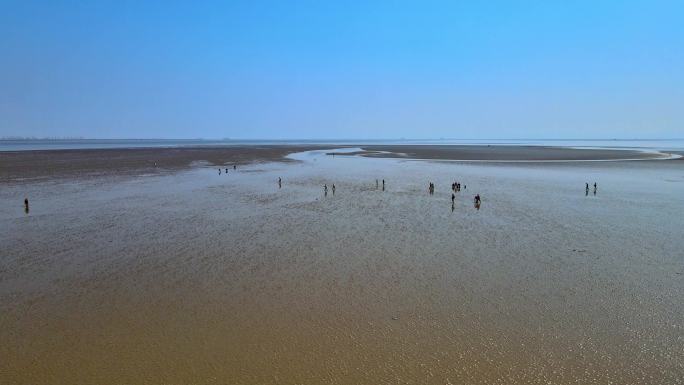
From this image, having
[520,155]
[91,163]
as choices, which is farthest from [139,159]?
[520,155]

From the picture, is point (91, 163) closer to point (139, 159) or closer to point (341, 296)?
point (139, 159)

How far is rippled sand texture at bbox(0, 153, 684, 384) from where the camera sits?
27.4 ft

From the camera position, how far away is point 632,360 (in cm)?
862

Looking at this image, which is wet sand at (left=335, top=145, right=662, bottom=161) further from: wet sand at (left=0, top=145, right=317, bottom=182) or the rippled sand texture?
the rippled sand texture

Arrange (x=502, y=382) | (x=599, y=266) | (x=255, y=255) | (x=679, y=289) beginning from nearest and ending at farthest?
(x=502, y=382)
(x=679, y=289)
(x=599, y=266)
(x=255, y=255)

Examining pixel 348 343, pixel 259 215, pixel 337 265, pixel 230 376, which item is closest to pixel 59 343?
pixel 230 376

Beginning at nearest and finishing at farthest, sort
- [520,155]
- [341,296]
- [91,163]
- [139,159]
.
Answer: [341,296], [91,163], [139,159], [520,155]

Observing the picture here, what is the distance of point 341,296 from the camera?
12172 mm

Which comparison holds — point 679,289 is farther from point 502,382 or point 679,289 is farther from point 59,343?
point 59,343

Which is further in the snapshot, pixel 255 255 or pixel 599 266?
pixel 255 255

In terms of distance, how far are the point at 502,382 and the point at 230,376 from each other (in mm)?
5154

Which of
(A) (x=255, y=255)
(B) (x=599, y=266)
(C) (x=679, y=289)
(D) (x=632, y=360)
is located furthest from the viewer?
(A) (x=255, y=255)

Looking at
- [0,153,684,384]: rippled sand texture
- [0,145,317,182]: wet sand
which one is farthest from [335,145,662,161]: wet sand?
[0,153,684,384]: rippled sand texture

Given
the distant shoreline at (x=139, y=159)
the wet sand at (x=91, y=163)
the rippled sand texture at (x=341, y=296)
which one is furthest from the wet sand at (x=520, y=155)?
the rippled sand texture at (x=341, y=296)
